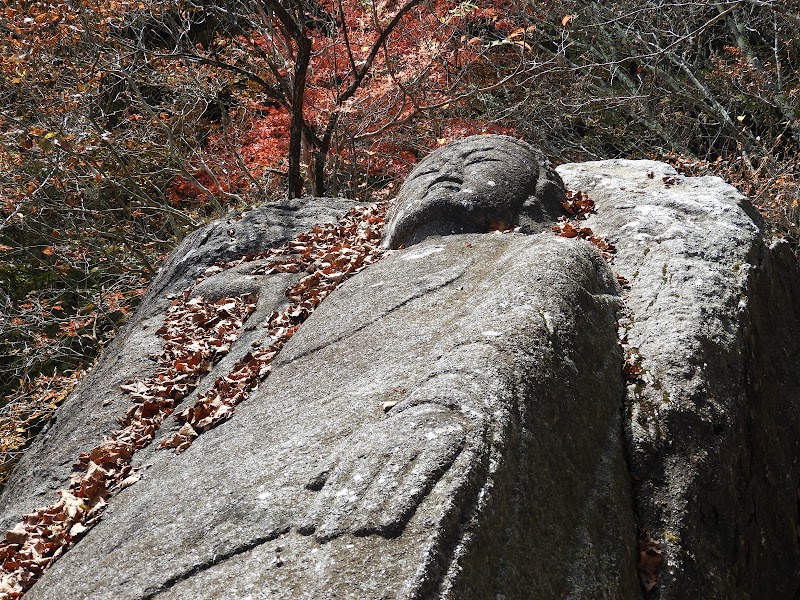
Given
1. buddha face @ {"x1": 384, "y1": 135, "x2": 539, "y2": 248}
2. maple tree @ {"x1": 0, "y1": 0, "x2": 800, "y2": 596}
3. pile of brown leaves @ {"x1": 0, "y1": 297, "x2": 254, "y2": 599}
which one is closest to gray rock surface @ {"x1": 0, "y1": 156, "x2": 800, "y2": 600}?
pile of brown leaves @ {"x1": 0, "y1": 297, "x2": 254, "y2": 599}

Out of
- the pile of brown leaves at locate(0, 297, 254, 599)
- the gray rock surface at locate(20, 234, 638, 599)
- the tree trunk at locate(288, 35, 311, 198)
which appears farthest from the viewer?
the tree trunk at locate(288, 35, 311, 198)

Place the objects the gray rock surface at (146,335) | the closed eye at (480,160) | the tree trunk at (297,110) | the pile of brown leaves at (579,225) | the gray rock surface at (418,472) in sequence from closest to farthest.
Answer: the gray rock surface at (418,472)
the gray rock surface at (146,335)
the pile of brown leaves at (579,225)
the closed eye at (480,160)
the tree trunk at (297,110)

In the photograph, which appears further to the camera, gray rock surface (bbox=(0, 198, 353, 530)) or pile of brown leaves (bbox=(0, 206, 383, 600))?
gray rock surface (bbox=(0, 198, 353, 530))

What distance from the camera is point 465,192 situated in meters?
5.78

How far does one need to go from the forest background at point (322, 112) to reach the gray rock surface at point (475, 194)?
3173 mm

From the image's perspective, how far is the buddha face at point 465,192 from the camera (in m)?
5.68

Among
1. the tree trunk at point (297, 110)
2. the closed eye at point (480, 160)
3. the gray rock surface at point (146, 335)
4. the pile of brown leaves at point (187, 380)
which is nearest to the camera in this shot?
the pile of brown leaves at point (187, 380)

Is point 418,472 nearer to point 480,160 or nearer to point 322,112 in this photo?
point 480,160

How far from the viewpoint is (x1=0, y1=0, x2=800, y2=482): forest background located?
10.1 meters

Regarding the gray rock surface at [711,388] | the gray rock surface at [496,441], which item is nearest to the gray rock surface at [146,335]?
the gray rock surface at [496,441]

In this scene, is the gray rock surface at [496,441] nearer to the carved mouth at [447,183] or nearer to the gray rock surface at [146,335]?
the gray rock surface at [146,335]

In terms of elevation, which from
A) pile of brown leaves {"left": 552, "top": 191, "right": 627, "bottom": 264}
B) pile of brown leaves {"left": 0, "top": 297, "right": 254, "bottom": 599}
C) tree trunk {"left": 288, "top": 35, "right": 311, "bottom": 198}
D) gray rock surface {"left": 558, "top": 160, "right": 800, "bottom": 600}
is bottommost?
gray rock surface {"left": 558, "top": 160, "right": 800, "bottom": 600}

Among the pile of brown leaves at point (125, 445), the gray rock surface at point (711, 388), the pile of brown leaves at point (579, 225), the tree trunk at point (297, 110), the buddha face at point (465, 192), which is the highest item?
the tree trunk at point (297, 110)

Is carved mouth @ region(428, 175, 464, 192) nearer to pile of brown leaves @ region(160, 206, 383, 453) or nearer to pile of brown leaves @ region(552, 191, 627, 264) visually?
pile of brown leaves @ region(160, 206, 383, 453)
